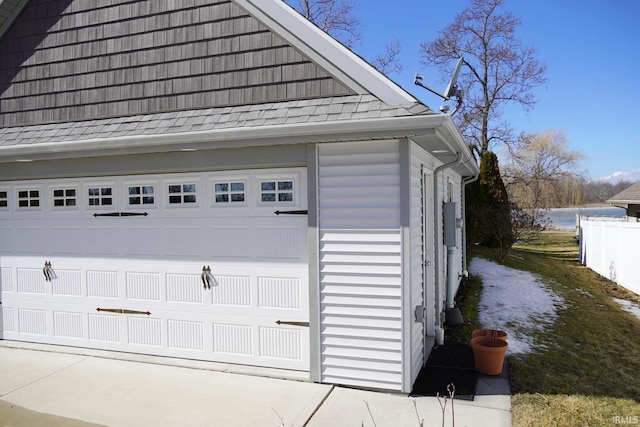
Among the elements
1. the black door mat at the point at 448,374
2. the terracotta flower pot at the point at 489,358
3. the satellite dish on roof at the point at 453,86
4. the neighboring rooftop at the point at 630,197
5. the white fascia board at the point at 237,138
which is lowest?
the black door mat at the point at 448,374

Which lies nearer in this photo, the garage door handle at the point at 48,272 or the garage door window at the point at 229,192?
the garage door window at the point at 229,192

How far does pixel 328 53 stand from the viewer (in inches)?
196

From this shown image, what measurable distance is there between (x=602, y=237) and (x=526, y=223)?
232 centimetres

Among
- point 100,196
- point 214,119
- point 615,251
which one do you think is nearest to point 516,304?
point 615,251

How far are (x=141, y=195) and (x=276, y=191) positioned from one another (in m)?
1.82

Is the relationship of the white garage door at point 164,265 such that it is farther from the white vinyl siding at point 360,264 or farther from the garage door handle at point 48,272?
the white vinyl siding at point 360,264

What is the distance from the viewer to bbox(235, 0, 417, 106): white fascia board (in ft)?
15.6

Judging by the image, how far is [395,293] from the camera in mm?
4617

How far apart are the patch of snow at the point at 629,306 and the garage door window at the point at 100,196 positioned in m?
9.11

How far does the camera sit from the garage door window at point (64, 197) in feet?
20.3

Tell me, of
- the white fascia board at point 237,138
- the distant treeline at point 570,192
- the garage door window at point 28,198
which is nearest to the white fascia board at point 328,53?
the white fascia board at point 237,138

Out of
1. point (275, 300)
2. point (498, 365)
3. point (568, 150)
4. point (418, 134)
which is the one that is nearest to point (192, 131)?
point (275, 300)

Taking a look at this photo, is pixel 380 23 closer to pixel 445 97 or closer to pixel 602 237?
pixel 602 237

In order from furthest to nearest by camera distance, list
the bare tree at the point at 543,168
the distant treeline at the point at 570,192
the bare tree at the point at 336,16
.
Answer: the distant treeline at the point at 570,192
the bare tree at the point at 543,168
the bare tree at the point at 336,16
